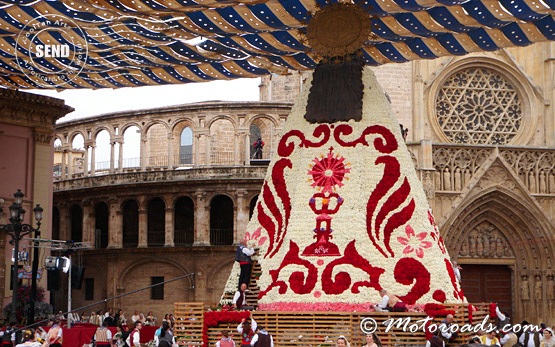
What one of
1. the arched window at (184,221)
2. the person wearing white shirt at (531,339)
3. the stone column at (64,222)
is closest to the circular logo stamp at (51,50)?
the person wearing white shirt at (531,339)

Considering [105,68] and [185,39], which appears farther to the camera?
[105,68]

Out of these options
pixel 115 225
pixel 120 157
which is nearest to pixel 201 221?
pixel 115 225

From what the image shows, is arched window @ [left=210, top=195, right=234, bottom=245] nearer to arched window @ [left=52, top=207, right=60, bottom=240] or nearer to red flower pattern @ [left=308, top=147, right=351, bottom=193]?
arched window @ [left=52, top=207, right=60, bottom=240]

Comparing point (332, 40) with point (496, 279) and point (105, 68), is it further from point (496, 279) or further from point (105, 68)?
point (496, 279)

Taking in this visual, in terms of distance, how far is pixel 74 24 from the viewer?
23.0 metres

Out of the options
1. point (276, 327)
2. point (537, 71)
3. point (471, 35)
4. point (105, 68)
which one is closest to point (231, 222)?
point (537, 71)

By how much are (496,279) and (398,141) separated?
68.2ft

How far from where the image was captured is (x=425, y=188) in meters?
39.0

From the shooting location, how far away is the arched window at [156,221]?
4438 cm

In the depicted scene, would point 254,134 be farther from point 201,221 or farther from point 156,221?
point 201,221

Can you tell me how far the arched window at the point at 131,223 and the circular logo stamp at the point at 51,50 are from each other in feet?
57.0

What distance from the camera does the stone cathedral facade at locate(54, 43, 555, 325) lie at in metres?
40.3

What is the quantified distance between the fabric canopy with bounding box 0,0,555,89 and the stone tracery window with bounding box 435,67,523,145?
52.1 ft

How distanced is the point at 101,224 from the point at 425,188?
16.0 meters
